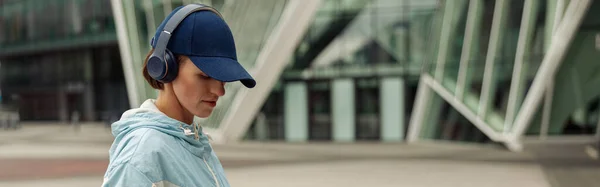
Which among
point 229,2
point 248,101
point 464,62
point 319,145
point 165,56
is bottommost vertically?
point 319,145

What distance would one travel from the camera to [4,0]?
52.7m

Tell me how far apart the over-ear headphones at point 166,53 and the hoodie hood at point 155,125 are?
0.10 m

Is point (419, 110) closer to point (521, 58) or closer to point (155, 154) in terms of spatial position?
point (521, 58)

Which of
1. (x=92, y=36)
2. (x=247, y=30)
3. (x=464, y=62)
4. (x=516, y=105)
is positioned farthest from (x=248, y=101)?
(x=92, y=36)

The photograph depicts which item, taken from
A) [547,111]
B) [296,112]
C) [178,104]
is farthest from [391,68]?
[178,104]

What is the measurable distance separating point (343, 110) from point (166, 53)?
2258 centimetres

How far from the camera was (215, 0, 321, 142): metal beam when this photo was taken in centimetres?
1950

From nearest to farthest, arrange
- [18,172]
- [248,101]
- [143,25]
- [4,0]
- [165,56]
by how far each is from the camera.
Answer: [165,56] → [18,172] → [248,101] → [143,25] → [4,0]

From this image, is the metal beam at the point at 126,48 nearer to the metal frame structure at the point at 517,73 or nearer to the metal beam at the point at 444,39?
the metal frame structure at the point at 517,73

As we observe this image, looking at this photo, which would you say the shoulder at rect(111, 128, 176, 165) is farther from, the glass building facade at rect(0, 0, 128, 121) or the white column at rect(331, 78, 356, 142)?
the glass building facade at rect(0, 0, 128, 121)

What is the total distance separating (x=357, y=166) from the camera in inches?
584

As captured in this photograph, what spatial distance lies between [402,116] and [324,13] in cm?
502

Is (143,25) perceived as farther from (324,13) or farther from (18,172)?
(18,172)

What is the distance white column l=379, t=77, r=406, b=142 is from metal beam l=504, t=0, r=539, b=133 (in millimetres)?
4922
